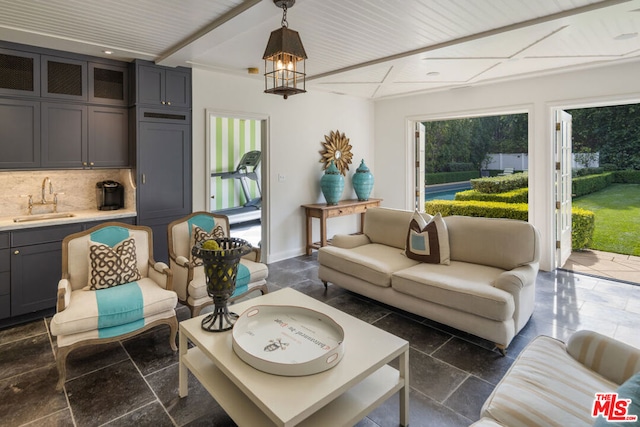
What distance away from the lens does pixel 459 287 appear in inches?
111

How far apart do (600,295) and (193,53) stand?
5027 millimetres

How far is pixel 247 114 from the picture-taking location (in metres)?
4.82

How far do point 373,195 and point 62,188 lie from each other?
487cm

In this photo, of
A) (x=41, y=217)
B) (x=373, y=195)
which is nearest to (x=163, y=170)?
(x=41, y=217)

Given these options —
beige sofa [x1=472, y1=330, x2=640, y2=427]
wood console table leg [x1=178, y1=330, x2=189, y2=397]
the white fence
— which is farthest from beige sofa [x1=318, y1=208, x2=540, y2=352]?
the white fence

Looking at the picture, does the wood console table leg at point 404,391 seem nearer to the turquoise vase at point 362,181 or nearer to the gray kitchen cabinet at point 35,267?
the gray kitchen cabinet at point 35,267

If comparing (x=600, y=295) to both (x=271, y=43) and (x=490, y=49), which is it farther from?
(x=271, y=43)

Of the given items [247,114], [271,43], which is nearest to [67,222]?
[247,114]

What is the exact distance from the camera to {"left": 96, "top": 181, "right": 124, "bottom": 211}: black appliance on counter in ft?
13.1

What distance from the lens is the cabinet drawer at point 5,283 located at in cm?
313

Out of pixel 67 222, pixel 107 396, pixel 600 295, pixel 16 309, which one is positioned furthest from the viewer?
pixel 600 295

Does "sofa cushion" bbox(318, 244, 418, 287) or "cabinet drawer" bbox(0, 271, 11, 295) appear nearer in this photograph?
"cabinet drawer" bbox(0, 271, 11, 295)

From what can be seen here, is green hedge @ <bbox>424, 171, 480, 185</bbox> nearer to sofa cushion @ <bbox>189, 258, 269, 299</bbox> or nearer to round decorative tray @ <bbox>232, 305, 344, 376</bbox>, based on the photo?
sofa cushion @ <bbox>189, 258, 269, 299</bbox>

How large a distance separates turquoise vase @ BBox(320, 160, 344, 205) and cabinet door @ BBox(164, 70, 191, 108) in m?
2.24
